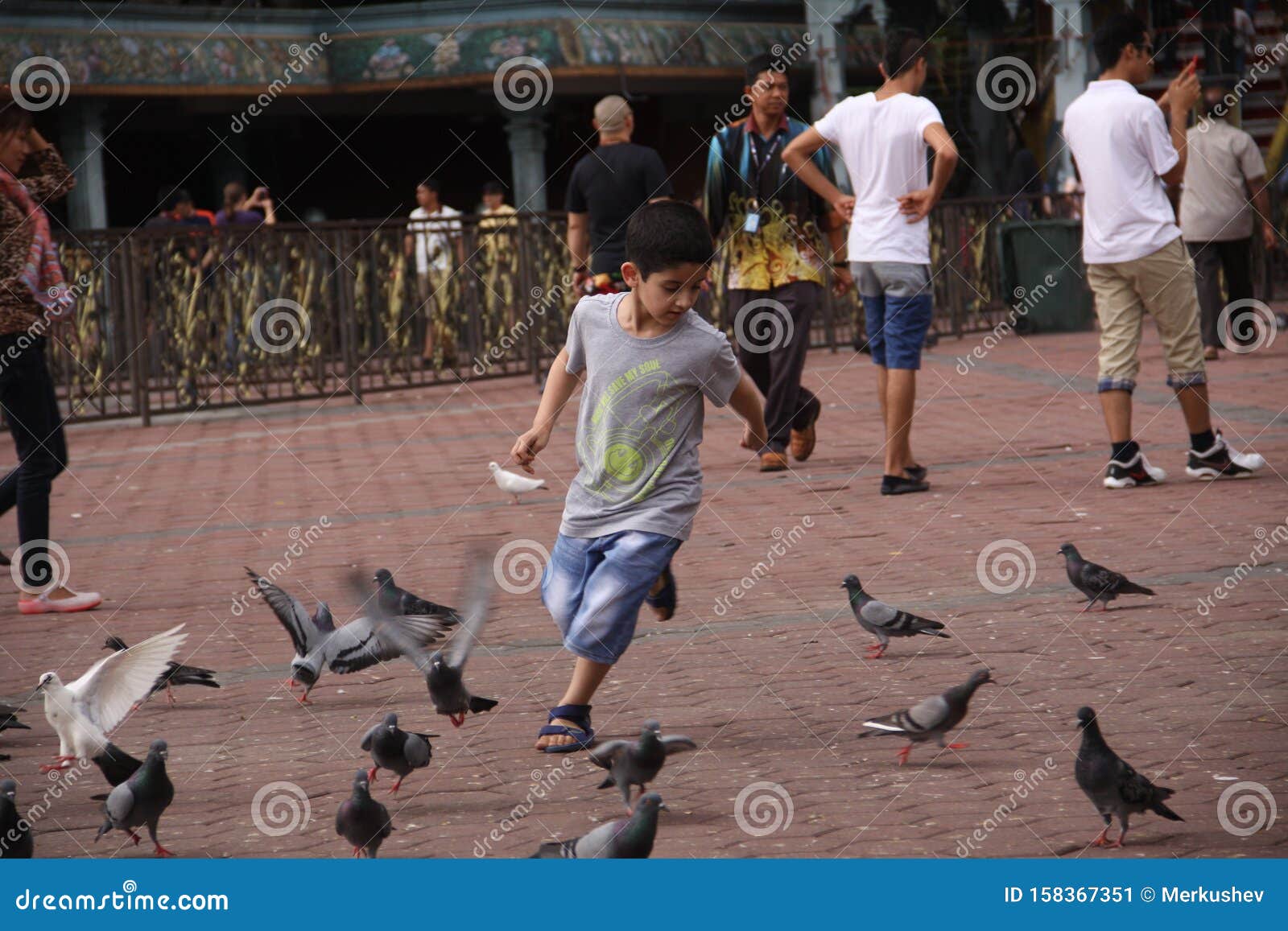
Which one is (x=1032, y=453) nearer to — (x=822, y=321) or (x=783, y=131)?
(x=783, y=131)

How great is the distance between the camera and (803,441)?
9.16 meters

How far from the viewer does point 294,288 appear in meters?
14.3

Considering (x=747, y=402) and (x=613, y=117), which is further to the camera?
(x=613, y=117)

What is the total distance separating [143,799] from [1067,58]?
21.6m

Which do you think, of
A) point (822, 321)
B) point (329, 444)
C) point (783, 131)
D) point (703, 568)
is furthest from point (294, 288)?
point (703, 568)

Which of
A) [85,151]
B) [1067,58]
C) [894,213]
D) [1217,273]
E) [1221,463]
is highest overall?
[1067,58]

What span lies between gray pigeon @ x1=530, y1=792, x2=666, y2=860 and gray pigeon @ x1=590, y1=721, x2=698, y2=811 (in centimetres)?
47

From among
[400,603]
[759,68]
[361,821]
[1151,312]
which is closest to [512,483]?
[759,68]

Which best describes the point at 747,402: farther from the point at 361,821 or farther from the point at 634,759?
the point at 361,821

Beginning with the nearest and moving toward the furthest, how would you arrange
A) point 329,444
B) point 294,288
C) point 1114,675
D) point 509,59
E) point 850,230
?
point 1114,675 < point 850,230 < point 329,444 < point 294,288 < point 509,59

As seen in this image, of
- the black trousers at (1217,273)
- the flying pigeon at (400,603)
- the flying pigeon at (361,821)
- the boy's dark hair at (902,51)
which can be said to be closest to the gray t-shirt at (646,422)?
the flying pigeon at (400,603)

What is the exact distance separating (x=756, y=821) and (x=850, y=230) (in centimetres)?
495

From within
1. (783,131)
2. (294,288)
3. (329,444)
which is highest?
(783,131)

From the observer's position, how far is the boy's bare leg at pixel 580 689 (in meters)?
4.42
